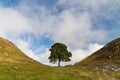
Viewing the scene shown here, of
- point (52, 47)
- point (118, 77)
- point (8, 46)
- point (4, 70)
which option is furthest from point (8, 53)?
point (118, 77)

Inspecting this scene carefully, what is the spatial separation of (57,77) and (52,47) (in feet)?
217

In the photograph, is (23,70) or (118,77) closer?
(118,77)

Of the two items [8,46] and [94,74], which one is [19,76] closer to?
[94,74]

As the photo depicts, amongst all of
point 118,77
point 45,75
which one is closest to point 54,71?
point 45,75

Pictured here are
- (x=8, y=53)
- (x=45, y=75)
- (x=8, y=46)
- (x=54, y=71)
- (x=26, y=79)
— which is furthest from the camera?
(x=8, y=46)

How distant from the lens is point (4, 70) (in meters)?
61.1

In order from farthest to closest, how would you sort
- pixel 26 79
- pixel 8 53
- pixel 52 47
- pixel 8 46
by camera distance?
1. pixel 52 47
2. pixel 8 46
3. pixel 8 53
4. pixel 26 79

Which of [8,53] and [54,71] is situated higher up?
[8,53]

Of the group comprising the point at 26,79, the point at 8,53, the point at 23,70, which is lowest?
the point at 26,79

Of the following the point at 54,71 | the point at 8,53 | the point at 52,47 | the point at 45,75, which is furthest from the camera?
the point at 52,47

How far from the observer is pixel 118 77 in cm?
5744

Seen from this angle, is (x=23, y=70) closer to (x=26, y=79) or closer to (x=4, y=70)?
(x=4, y=70)

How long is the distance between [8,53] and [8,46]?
32.5ft

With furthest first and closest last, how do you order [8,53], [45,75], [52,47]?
[52,47], [8,53], [45,75]
